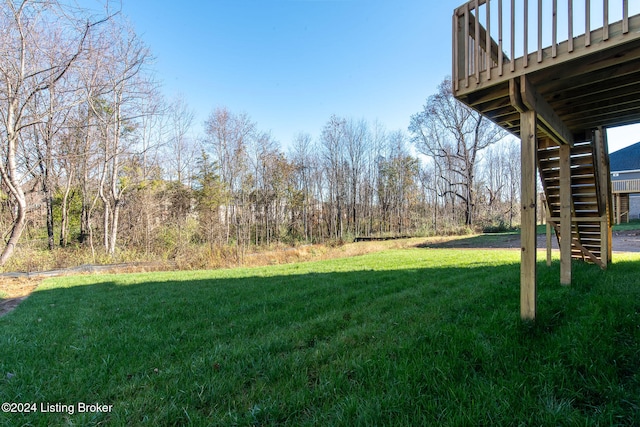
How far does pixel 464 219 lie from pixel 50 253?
22.8 meters

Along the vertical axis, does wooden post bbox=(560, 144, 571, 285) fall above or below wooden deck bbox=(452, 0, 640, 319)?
below

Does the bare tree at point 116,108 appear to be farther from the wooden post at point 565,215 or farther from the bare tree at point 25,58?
the wooden post at point 565,215

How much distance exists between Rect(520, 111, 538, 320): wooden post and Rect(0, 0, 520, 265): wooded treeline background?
8607 millimetres

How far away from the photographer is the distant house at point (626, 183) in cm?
1539

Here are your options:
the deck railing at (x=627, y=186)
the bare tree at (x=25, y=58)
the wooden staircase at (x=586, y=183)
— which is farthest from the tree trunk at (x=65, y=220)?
the deck railing at (x=627, y=186)

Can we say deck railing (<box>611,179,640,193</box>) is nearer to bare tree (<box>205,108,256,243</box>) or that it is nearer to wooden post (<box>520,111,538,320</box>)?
wooden post (<box>520,111,538,320</box>)

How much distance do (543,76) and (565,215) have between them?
2.00m

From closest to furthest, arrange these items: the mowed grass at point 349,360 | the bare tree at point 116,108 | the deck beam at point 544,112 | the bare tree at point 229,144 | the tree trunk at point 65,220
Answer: the mowed grass at point 349,360, the deck beam at point 544,112, the bare tree at point 116,108, the tree trunk at point 65,220, the bare tree at point 229,144

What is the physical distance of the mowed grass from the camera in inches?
55.0

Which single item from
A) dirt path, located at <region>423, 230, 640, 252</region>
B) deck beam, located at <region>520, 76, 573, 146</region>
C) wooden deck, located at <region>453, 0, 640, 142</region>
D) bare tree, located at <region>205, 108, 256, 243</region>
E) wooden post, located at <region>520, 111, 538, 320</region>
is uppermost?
bare tree, located at <region>205, 108, 256, 243</region>

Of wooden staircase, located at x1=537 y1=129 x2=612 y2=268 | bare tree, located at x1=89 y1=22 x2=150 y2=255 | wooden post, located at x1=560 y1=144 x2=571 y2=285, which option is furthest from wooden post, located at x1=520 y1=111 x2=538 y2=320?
bare tree, located at x1=89 y1=22 x2=150 y2=255

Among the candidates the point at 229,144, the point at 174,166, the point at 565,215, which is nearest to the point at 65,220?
the point at 174,166

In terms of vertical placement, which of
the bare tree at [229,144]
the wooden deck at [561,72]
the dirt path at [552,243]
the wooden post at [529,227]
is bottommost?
the dirt path at [552,243]

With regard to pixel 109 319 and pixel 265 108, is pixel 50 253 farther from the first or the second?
pixel 265 108
